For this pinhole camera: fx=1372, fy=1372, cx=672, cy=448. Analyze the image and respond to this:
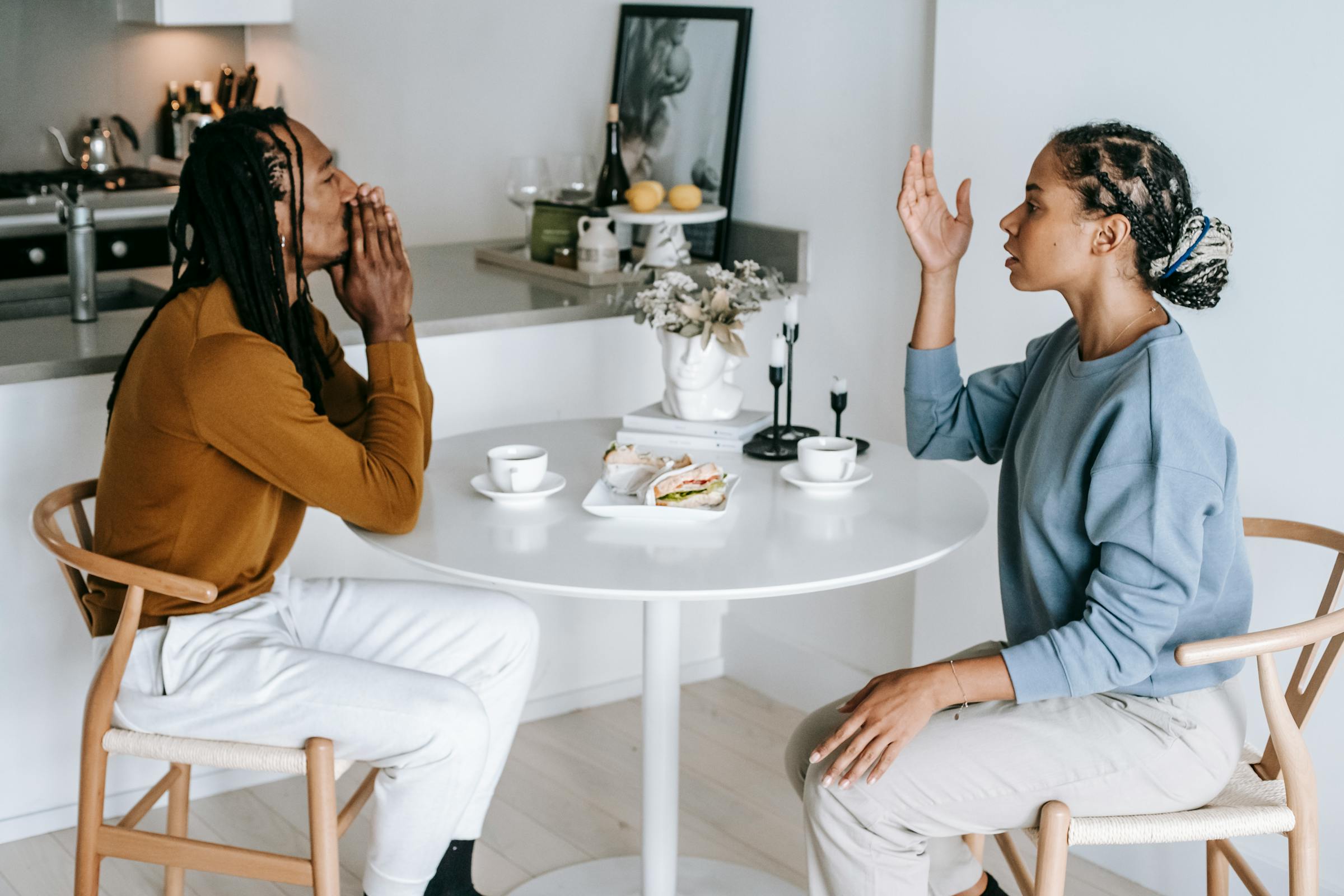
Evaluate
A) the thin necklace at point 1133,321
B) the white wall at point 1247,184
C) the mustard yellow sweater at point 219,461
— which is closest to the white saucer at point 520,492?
the mustard yellow sweater at point 219,461

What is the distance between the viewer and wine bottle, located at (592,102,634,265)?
10.5ft

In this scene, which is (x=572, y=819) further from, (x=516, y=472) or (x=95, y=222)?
(x=95, y=222)

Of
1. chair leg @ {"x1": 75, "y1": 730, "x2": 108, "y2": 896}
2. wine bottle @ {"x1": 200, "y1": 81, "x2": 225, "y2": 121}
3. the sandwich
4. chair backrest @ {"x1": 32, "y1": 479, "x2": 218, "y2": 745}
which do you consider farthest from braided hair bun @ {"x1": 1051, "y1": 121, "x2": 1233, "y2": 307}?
wine bottle @ {"x1": 200, "y1": 81, "x2": 225, "y2": 121}

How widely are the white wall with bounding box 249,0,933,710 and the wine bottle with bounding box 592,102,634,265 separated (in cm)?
21

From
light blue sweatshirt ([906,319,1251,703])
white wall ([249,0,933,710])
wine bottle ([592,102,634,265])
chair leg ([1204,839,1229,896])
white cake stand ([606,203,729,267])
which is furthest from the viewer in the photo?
wine bottle ([592,102,634,265])

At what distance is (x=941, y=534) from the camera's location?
71.6 inches

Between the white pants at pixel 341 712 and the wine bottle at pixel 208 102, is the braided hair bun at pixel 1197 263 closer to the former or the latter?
the white pants at pixel 341 712

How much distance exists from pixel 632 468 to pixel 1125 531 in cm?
72

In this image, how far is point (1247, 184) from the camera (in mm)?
2043

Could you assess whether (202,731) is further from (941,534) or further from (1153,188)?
(1153,188)

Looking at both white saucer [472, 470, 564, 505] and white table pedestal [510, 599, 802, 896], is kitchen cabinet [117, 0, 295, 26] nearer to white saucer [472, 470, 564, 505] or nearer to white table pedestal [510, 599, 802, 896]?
white saucer [472, 470, 564, 505]

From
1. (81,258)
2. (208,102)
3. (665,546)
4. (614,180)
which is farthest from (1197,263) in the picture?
(208,102)

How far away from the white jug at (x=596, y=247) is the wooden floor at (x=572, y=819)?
992 millimetres

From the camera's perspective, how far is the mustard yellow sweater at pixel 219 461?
1.69 metres
